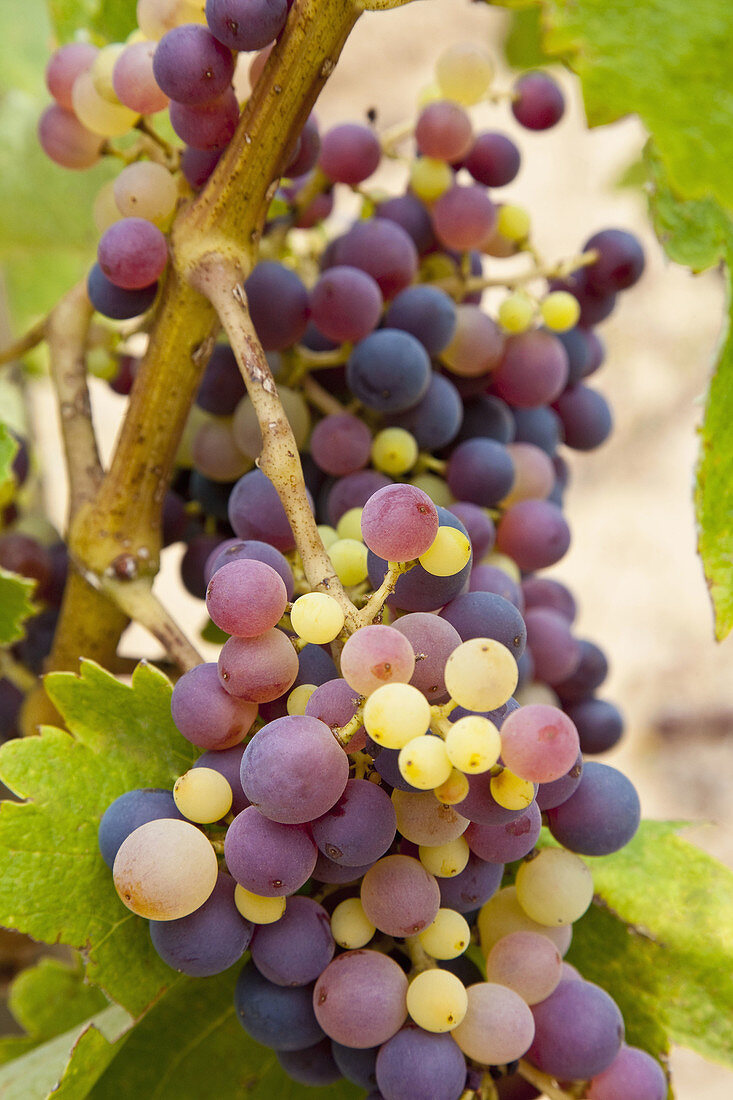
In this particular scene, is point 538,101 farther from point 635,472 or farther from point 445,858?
point 635,472

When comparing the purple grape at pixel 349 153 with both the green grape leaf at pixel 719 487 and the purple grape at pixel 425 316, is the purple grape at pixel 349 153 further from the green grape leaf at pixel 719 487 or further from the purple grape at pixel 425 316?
the green grape leaf at pixel 719 487

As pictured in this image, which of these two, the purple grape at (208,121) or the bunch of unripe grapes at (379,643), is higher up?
the purple grape at (208,121)

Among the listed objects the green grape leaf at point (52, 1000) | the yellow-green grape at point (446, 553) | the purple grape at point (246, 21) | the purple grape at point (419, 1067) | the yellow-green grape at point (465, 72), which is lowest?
the green grape leaf at point (52, 1000)

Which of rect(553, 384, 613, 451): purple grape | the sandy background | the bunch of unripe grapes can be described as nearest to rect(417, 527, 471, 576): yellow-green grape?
the bunch of unripe grapes

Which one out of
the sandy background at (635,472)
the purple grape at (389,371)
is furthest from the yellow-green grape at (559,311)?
the sandy background at (635,472)

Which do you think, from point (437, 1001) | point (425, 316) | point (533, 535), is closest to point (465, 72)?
point (425, 316)

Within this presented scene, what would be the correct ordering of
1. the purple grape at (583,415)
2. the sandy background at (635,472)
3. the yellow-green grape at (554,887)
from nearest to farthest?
the yellow-green grape at (554,887) → the purple grape at (583,415) → the sandy background at (635,472)

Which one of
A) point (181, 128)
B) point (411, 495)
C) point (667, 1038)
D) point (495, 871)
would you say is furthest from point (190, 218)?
point (667, 1038)

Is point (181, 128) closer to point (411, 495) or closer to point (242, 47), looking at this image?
point (242, 47)
